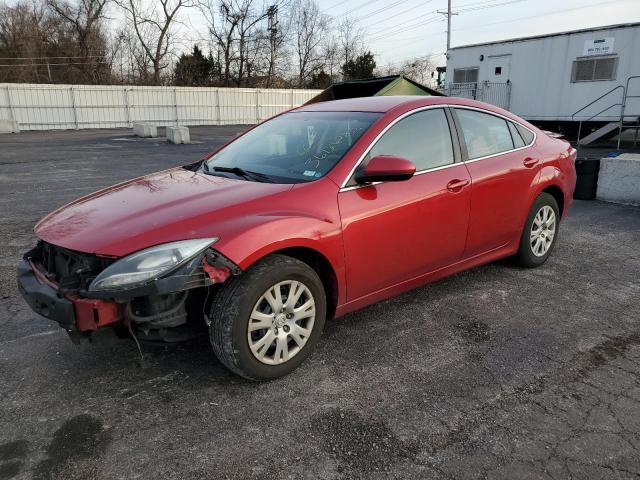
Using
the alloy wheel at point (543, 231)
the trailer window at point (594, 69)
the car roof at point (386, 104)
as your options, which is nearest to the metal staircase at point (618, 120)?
the trailer window at point (594, 69)

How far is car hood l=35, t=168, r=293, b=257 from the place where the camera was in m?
2.66

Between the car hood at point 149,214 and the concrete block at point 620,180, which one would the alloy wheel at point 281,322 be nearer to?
the car hood at point 149,214

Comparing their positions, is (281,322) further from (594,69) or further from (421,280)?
(594,69)

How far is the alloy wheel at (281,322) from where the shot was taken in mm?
2826

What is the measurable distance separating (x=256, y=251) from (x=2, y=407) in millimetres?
1627

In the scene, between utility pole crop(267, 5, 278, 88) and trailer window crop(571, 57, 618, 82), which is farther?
utility pole crop(267, 5, 278, 88)

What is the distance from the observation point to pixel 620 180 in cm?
807

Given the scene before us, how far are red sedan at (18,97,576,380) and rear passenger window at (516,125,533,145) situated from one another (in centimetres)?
12

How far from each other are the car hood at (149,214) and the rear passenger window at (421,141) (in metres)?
0.86

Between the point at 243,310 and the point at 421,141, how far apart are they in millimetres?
1934

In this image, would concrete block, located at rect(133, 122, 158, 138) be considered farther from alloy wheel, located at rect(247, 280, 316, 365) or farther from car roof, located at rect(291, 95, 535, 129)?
alloy wheel, located at rect(247, 280, 316, 365)

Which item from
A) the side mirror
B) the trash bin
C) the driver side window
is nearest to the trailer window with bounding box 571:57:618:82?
the trash bin

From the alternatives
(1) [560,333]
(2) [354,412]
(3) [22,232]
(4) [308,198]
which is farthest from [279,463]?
(3) [22,232]

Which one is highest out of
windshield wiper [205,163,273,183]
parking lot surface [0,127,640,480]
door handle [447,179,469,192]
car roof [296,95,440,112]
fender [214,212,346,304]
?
car roof [296,95,440,112]
